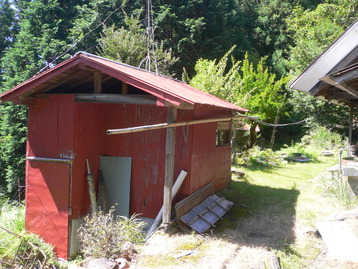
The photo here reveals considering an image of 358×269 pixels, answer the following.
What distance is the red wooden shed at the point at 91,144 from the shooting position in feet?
19.7

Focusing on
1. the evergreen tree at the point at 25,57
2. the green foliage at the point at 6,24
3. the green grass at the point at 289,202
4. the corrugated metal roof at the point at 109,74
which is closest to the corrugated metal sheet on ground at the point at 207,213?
the green grass at the point at 289,202

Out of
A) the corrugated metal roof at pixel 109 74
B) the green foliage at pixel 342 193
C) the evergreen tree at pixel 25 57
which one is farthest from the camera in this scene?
the evergreen tree at pixel 25 57

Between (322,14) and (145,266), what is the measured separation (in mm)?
20847

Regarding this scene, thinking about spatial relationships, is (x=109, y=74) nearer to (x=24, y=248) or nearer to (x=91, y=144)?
(x=91, y=144)

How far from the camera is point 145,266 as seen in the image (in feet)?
15.7

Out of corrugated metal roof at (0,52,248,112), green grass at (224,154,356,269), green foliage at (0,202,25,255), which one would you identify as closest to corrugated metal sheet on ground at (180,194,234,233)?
green grass at (224,154,356,269)

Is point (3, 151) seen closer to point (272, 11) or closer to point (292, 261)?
point (292, 261)

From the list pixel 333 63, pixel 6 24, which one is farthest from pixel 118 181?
pixel 6 24

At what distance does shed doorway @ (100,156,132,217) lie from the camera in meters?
7.05

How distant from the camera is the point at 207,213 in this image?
264 inches

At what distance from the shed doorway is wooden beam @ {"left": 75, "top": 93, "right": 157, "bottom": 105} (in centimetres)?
161

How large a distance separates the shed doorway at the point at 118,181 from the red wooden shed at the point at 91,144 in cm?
2

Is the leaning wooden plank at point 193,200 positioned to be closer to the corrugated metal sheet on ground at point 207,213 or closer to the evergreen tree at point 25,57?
the corrugated metal sheet on ground at point 207,213

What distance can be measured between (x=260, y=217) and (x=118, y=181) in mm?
3408
